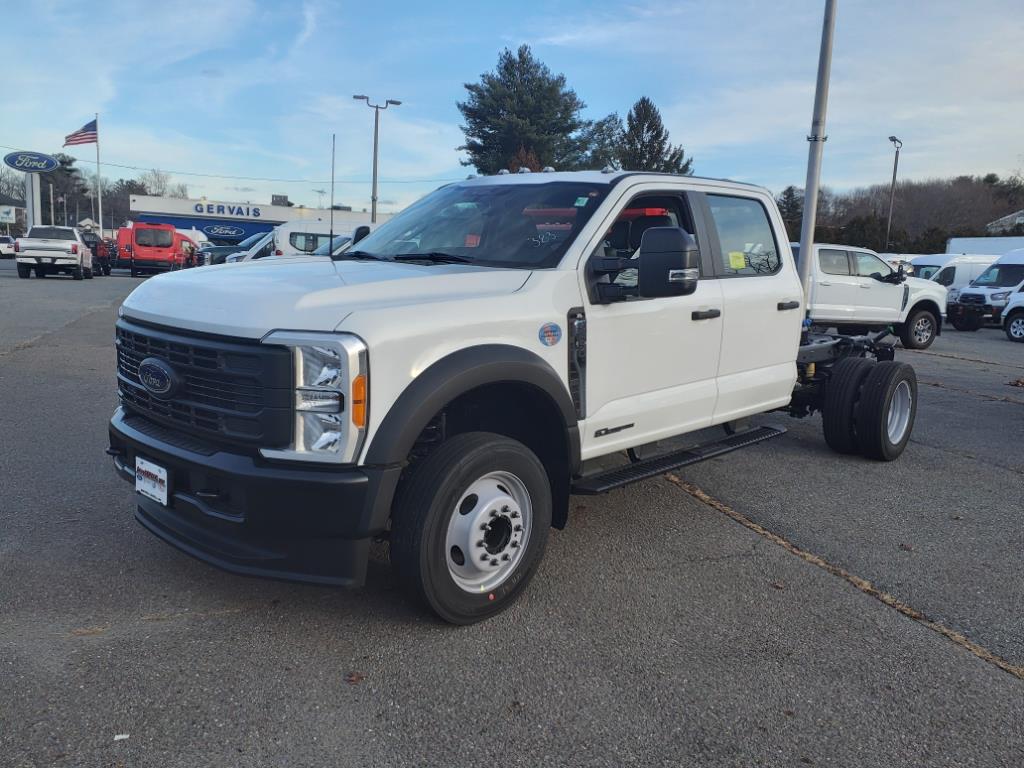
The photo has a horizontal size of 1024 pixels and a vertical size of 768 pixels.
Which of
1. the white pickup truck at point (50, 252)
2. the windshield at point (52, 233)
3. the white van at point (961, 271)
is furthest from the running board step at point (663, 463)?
the windshield at point (52, 233)

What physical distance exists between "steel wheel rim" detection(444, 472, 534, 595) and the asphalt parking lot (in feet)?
0.75

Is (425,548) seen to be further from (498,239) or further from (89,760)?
(498,239)

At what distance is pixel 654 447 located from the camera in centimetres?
456

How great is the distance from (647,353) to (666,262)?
0.66 meters

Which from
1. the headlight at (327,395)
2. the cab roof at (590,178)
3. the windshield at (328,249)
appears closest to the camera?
the headlight at (327,395)

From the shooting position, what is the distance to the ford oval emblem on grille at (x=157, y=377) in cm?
334

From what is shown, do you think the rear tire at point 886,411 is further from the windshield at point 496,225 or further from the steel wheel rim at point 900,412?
the windshield at point 496,225

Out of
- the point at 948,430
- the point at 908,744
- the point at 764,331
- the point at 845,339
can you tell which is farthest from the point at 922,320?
the point at 908,744

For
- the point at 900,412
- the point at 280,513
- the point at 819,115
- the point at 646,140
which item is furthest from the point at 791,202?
the point at 280,513

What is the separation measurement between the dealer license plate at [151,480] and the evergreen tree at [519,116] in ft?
159

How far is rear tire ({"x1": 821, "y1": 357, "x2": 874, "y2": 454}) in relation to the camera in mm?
6273

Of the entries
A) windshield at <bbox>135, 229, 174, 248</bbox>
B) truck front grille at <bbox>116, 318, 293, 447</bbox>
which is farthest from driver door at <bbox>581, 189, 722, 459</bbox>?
windshield at <bbox>135, 229, 174, 248</bbox>

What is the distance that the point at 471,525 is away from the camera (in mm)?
3400

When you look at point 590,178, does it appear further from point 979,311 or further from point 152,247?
point 152,247
